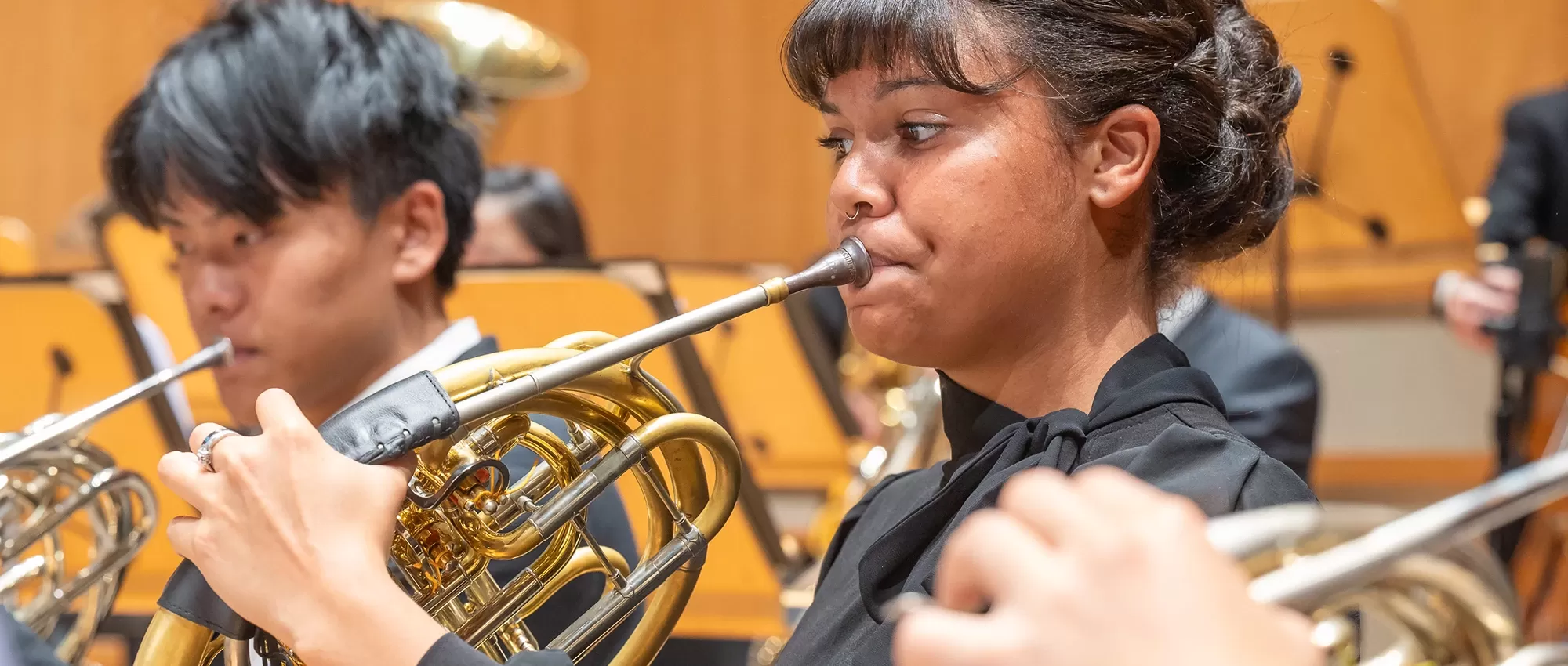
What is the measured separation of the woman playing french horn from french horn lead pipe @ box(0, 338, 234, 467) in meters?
0.44

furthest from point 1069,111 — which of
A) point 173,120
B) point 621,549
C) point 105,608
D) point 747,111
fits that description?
point 747,111

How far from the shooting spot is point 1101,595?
0.48 metres

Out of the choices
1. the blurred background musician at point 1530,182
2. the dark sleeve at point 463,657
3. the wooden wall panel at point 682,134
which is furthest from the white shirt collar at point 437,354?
the wooden wall panel at point 682,134

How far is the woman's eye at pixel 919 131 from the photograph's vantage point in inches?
36.4

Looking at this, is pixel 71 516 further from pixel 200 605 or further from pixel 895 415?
pixel 895 415

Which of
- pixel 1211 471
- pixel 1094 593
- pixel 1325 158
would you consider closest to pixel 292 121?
pixel 1211 471

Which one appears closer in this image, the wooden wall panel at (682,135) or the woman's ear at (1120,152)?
the woman's ear at (1120,152)

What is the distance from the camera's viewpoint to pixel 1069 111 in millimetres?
931

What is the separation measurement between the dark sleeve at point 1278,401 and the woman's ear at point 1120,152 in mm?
984

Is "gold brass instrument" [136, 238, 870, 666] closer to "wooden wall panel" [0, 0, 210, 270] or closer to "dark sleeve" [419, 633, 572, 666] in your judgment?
"dark sleeve" [419, 633, 572, 666]

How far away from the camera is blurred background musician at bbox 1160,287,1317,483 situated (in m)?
1.88

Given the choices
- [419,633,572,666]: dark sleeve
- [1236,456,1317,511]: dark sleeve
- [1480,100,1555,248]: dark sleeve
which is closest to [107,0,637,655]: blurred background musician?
[419,633,572,666]: dark sleeve

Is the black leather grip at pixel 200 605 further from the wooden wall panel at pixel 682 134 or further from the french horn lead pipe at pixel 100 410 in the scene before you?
the wooden wall panel at pixel 682 134

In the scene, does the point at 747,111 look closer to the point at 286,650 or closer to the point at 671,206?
the point at 671,206
